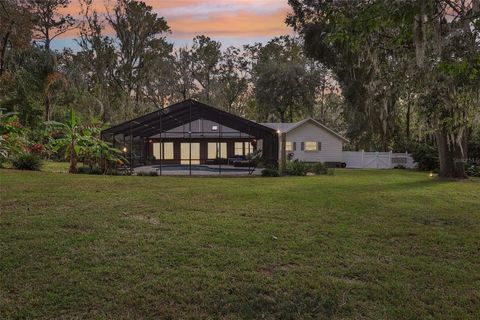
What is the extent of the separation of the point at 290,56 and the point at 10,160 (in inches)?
1446

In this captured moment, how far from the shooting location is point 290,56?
154 feet

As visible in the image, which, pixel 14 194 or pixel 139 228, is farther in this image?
pixel 14 194

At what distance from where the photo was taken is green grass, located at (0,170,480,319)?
392cm

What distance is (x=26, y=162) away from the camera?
15109 millimetres

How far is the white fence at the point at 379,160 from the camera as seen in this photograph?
29.2m

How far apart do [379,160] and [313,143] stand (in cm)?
494

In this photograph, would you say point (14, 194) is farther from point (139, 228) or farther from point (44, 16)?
point (44, 16)

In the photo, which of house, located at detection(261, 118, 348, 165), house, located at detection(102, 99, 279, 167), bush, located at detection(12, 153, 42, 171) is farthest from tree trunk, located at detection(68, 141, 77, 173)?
house, located at detection(261, 118, 348, 165)

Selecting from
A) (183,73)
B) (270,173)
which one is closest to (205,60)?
(183,73)

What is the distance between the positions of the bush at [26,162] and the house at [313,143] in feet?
60.5

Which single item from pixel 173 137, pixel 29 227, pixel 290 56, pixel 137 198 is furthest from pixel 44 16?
pixel 29 227

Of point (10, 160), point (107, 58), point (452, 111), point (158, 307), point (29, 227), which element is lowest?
point (158, 307)

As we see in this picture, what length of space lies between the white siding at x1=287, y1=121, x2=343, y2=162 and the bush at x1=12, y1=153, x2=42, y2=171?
19.2m

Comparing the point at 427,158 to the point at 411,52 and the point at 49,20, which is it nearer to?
the point at 411,52
